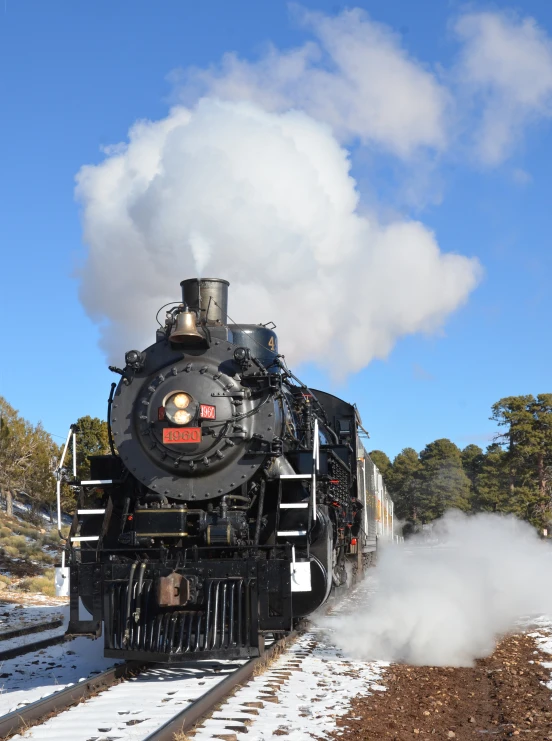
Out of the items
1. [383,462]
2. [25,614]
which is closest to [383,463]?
[383,462]

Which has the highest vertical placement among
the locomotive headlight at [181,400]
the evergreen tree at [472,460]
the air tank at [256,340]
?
the evergreen tree at [472,460]

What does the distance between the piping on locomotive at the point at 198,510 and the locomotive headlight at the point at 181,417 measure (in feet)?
0.03

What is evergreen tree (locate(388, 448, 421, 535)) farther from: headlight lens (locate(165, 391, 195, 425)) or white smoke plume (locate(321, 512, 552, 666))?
headlight lens (locate(165, 391, 195, 425))

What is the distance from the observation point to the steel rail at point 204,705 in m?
5.10

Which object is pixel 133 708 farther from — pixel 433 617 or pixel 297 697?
pixel 433 617

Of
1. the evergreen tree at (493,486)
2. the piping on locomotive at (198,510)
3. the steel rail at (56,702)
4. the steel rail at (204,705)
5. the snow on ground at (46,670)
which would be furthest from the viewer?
the evergreen tree at (493,486)

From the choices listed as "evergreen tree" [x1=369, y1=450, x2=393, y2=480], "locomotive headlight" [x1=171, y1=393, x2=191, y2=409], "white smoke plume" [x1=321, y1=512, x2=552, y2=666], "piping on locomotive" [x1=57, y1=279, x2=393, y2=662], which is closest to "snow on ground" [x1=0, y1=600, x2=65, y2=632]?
"piping on locomotive" [x1=57, y1=279, x2=393, y2=662]

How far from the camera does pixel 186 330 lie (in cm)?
834

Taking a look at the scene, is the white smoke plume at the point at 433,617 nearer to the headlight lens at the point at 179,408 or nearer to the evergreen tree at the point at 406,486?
the headlight lens at the point at 179,408

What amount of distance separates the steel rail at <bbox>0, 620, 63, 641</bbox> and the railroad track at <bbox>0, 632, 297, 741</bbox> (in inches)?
145

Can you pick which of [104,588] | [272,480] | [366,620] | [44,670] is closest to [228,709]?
[104,588]

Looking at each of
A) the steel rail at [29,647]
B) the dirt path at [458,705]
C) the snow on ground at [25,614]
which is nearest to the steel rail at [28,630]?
the snow on ground at [25,614]

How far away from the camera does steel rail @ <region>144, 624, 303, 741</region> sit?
5098mm

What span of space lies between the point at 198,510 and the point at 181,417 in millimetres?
991
